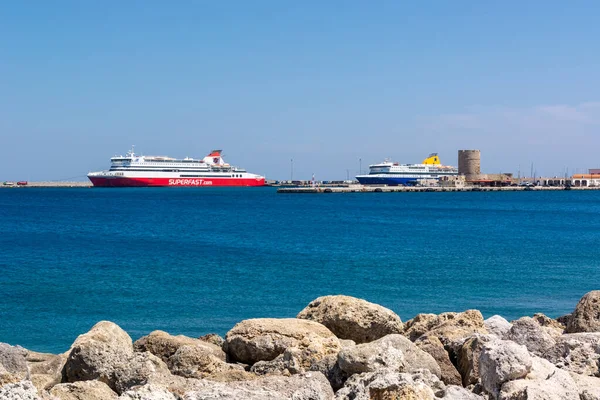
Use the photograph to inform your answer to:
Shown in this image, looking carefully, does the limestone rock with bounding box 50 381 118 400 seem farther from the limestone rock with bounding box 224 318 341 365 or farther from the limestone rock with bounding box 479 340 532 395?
the limestone rock with bounding box 479 340 532 395

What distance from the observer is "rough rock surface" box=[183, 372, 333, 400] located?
3779 mm

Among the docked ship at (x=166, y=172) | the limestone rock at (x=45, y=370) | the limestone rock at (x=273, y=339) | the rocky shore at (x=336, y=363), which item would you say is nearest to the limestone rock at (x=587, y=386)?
the rocky shore at (x=336, y=363)

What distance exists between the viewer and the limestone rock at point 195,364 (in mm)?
5147

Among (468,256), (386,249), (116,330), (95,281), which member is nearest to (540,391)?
(116,330)

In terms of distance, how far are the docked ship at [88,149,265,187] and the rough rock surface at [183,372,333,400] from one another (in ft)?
333

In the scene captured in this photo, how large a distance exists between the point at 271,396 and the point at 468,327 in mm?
2841

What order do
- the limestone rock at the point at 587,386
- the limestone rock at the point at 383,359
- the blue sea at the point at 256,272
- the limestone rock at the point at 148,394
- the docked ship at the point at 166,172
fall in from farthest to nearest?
1. the docked ship at the point at 166,172
2. the blue sea at the point at 256,272
3. the limestone rock at the point at 383,359
4. the limestone rock at the point at 587,386
5. the limestone rock at the point at 148,394

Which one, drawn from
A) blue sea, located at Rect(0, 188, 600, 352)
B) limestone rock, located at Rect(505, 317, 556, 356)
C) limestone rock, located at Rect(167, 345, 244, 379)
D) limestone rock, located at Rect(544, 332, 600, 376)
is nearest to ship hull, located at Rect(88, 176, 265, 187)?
blue sea, located at Rect(0, 188, 600, 352)

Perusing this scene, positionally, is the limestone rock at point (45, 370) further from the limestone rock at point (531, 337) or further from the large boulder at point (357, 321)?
the limestone rock at point (531, 337)

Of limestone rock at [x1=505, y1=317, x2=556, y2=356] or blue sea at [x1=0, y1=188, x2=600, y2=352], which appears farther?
blue sea at [x1=0, y1=188, x2=600, y2=352]

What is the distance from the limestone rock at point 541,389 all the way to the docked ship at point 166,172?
4016 inches

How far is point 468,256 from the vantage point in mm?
24953

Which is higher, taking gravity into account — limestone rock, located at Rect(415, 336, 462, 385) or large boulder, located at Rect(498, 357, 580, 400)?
large boulder, located at Rect(498, 357, 580, 400)

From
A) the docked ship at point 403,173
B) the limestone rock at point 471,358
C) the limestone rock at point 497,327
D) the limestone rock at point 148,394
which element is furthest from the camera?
the docked ship at point 403,173
